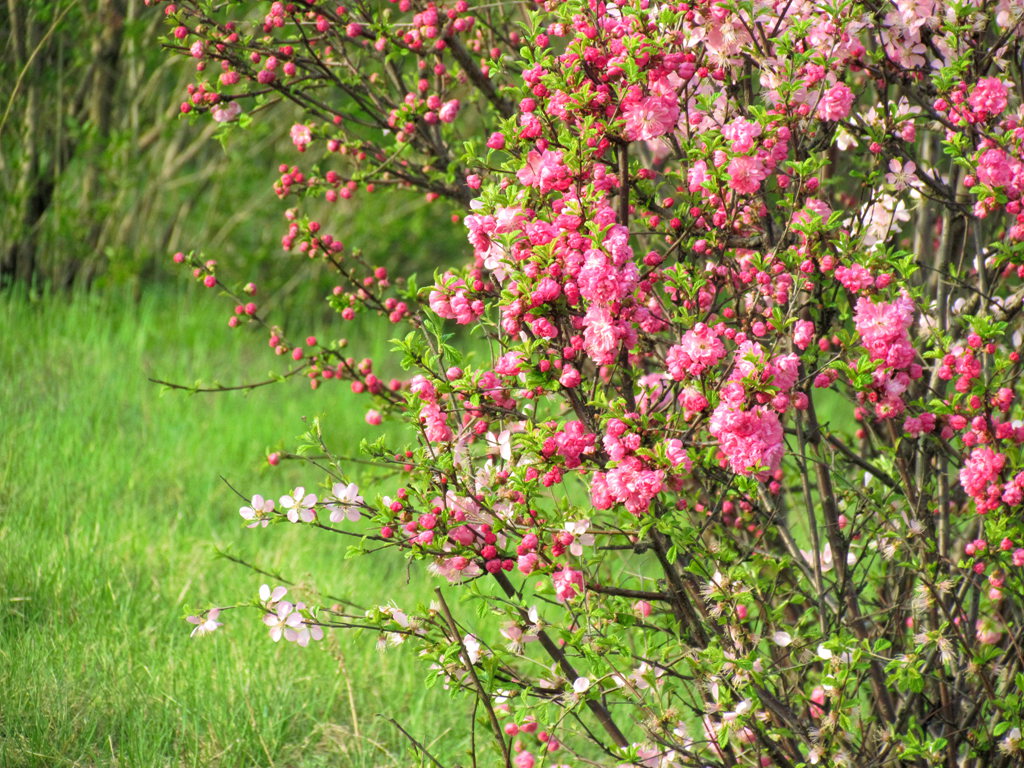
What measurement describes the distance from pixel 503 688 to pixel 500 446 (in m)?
0.50

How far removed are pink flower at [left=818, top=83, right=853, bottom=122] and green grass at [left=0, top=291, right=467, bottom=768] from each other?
6.04 feet

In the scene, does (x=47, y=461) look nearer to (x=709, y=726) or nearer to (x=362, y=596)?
(x=362, y=596)

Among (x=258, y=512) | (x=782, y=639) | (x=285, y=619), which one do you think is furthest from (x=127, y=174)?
(x=782, y=639)

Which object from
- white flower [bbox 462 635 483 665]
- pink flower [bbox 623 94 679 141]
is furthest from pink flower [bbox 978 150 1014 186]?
white flower [bbox 462 635 483 665]

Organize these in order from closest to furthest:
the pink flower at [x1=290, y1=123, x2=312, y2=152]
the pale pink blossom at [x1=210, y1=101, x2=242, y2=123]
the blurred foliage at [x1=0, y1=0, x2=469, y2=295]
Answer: the pale pink blossom at [x1=210, y1=101, x2=242, y2=123], the pink flower at [x1=290, y1=123, x2=312, y2=152], the blurred foliage at [x1=0, y1=0, x2=469, y2=295]

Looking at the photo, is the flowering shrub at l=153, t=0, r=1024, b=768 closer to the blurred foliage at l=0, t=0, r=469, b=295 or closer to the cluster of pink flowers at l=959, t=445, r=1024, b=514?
the cluster of pink flowers at l=959, t=445, r=1024, b=514

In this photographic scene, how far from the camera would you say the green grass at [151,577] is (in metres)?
2.95

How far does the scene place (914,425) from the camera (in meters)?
2.49

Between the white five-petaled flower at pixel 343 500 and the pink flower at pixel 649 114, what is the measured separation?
2.98ft

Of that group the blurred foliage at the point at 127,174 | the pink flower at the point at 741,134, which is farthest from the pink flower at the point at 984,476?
the blurred foliage at the point at 127,174

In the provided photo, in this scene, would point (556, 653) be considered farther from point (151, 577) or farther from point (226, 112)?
point (151, 577)

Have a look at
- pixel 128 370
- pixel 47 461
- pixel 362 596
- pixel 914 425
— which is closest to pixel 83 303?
pixel 128 370

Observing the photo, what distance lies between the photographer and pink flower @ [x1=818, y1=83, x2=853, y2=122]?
94.4 inches

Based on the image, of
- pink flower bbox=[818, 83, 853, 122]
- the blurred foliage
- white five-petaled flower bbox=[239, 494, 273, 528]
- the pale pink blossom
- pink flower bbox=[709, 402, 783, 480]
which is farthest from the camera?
the blurred foliage
